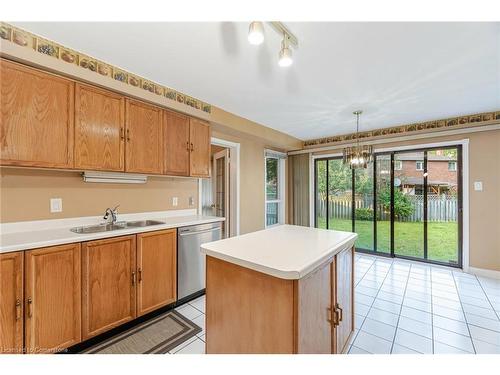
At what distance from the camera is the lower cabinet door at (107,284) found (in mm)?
1746

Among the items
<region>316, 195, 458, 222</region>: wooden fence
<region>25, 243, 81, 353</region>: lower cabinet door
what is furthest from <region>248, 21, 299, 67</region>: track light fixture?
<region>316, 195, 458, 222</region>: wooden fence

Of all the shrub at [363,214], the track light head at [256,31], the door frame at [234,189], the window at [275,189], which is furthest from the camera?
the window at [275,189]

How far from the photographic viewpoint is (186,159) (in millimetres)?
2768

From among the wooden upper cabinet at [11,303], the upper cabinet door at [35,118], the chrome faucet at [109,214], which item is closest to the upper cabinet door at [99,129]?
the upper cabinet door at [35,118]

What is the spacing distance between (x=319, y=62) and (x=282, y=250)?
167 cm

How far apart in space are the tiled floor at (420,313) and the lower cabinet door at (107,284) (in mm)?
615

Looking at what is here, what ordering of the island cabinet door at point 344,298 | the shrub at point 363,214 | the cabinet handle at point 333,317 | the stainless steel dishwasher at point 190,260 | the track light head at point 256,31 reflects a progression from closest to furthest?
1. the track light head at point 256,31
2. the cabinet handle at point 333,317
3. the island cabinet door at point 344,298
4. the stainless steel dishwasher at point 190,260
5. the shrub at point 363,214

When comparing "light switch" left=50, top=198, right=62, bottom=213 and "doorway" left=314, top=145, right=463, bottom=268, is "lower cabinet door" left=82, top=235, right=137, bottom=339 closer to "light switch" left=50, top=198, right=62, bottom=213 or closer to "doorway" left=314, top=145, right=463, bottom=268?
"light switch" left=50, top=198, right=62, bottom=213

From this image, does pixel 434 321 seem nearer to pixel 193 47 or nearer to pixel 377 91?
pixel 377 91

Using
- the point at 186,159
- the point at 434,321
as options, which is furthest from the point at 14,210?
the point at 434,321

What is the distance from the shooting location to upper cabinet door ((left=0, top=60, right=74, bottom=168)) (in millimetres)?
1567

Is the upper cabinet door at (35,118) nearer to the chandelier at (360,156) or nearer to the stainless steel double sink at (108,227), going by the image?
the stainless steel double sink at (108,227)

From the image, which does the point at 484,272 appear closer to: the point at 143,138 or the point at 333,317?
the point at 333,317

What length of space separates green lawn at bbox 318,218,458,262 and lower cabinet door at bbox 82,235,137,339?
4.22 metres
